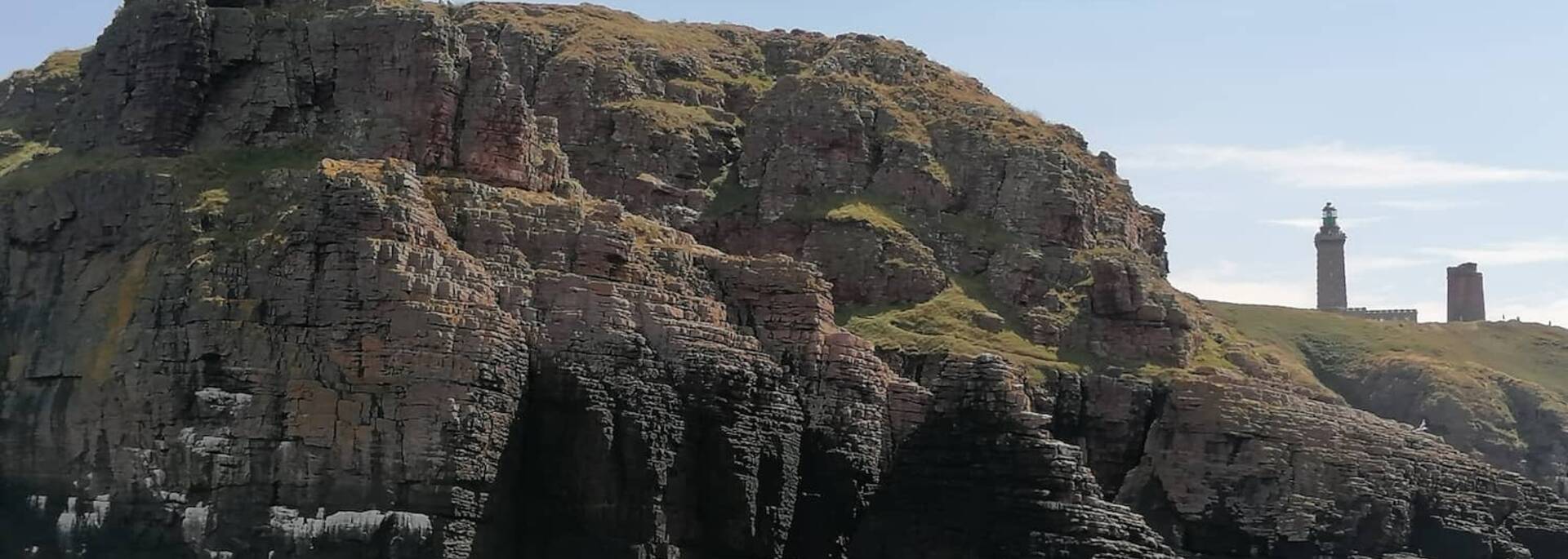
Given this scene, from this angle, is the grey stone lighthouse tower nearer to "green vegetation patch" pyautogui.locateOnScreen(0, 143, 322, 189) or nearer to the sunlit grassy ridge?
the sunlit grassy ridge

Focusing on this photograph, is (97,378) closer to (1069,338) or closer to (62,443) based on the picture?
(62,443)

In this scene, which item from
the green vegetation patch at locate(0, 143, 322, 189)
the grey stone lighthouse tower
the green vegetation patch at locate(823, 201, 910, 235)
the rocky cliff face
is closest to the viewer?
the rocky cliff face

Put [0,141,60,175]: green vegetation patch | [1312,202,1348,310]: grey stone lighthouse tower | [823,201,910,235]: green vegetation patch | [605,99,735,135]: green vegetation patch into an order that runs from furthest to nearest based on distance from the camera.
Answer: [1312,202,1348,310]: grey stone lighthouse tower → [605,99,735,135]: green vegetation patch → [823,201,910,235]: green vegetation patch → [0,141,60,175]: green vegetation patch

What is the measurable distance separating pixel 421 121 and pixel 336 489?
10.8 metres

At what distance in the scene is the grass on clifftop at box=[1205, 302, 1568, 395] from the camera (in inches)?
4360

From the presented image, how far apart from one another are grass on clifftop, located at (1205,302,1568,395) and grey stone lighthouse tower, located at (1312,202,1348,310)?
18.1 m

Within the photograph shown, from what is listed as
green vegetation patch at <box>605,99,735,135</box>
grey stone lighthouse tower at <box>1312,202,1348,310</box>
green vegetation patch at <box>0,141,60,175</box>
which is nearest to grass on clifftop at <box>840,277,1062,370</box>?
green vegetation patch at <box>605,99,735,135</box>

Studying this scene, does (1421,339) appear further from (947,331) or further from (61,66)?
(61,66)

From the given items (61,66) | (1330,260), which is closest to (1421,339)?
(1330,260)

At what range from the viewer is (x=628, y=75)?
284ft

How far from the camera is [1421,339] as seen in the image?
379 feet

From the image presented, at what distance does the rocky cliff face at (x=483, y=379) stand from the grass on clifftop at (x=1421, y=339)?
31697 millimetres

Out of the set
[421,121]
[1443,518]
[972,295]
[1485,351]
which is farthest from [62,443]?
[1485,351]

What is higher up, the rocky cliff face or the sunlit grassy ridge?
the sunlit grassy ridge
